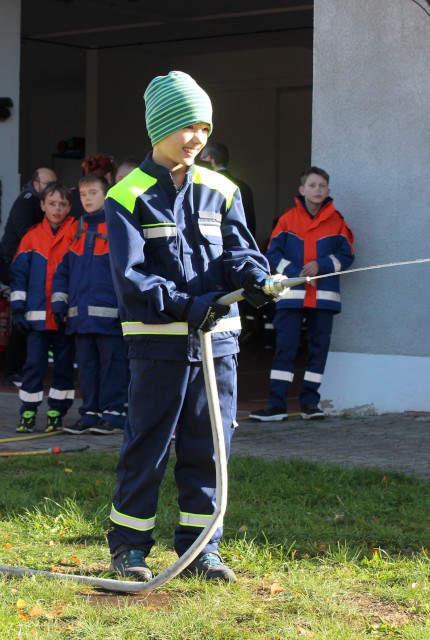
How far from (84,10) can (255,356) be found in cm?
637

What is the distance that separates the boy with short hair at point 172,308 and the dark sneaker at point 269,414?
4356 mm

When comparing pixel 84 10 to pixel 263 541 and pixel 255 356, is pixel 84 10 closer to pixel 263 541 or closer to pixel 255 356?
pixel 255 356

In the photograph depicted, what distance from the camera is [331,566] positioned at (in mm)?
4785

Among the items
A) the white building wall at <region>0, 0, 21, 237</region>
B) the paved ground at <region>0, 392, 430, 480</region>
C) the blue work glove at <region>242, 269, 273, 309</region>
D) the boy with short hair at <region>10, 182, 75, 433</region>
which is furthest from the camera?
the white building wall at <region>0, 0, 21, 237</region>

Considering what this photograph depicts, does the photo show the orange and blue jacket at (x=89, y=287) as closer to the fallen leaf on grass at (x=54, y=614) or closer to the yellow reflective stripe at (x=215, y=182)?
the yellow reflective stripe at (x=215, y=182)

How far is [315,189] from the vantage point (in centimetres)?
895

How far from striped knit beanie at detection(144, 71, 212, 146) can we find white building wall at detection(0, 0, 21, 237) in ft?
27.4

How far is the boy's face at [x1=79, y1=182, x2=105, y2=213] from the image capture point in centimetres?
829

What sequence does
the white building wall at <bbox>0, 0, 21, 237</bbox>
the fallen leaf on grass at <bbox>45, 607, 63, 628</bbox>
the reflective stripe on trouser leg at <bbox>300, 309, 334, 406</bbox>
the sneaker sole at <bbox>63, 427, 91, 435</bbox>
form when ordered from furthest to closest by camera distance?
the white building wall at <bbox>0, 0, 21, 237</bbox> < the reflective stripe on trouser leg at <bbox>300, 309, 334, 406</bbox> < the sneaker sole at <bbox>63, 427, 91, 435</bbox> < the fallen leaf on grass at <bbox>45, 607, 63, 628</bbox>

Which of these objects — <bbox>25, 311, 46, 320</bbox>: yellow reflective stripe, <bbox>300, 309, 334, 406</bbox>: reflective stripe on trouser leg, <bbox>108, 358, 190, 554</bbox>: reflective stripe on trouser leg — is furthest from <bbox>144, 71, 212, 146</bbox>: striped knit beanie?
<bbox>300, 309, 334, 406</bbox>: reflective stripe on trouser leg

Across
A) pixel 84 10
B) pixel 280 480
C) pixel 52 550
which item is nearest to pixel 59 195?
pixel 280 480

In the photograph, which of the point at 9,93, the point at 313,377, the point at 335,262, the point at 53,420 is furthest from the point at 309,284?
the point at 9,93

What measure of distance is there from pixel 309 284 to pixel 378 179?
3.60 ft

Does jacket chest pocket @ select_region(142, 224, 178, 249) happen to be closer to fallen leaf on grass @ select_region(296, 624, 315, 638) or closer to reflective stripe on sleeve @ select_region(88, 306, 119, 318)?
fallen leaf on grass @ select_region(296, 624, 315, 638)
